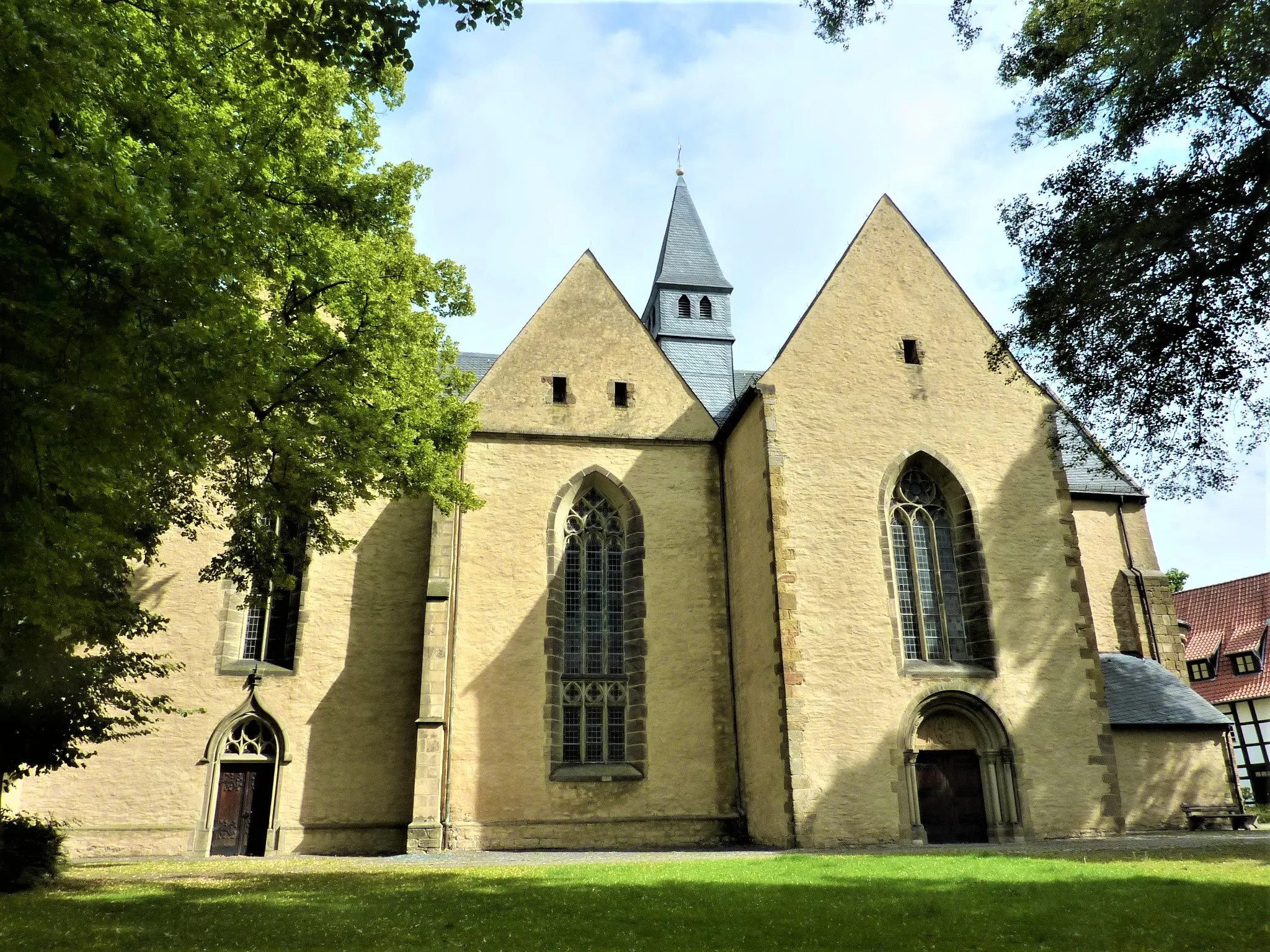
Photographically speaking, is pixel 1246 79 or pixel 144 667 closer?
pixel 1246 79

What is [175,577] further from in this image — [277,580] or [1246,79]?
[1246,79]

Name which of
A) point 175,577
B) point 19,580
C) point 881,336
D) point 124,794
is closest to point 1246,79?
point 881,336

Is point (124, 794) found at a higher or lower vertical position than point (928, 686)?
lower

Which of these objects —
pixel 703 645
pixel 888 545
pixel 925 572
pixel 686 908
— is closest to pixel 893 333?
pixel 888 545

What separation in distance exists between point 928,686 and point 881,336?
7.14 metres

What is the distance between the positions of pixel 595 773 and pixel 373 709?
14.9ft

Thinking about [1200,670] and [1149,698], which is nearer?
[1149,698]

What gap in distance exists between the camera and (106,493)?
7.69m

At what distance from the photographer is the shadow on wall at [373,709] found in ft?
56.9

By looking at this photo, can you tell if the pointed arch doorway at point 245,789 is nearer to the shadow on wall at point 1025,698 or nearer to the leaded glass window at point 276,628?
the leaded glass window at point 276,628

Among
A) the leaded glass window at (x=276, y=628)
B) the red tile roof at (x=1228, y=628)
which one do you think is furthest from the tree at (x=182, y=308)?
the red tile roof at (x=1228, y=628)

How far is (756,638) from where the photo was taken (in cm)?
1756

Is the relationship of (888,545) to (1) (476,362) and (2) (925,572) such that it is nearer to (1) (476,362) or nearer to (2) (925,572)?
(2) (925,572)

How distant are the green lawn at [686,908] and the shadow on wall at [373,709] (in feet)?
16.0
